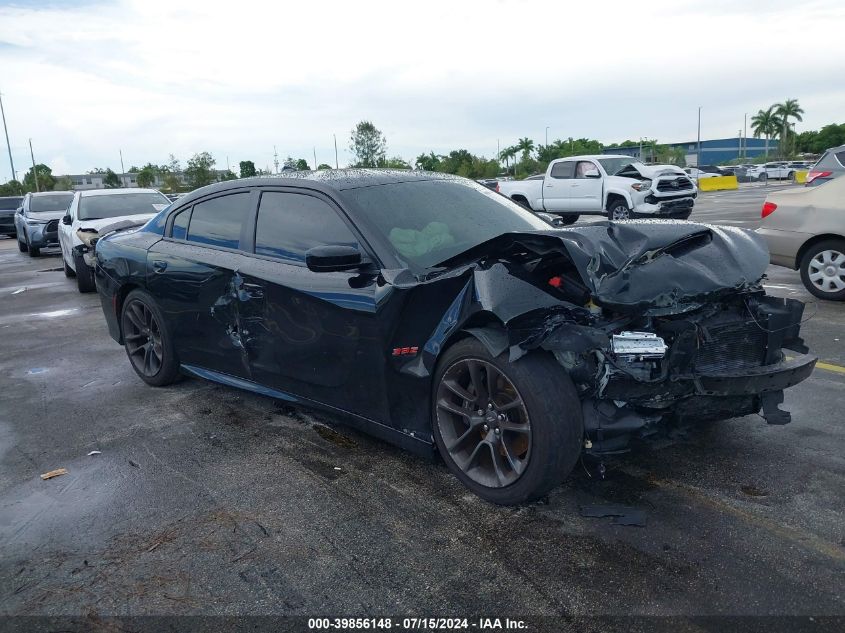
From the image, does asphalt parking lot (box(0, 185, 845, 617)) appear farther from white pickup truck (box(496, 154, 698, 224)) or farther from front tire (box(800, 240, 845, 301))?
white pickup truck (box(496, 154, 698, 224))

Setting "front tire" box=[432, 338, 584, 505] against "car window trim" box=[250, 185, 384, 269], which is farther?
"car window trim" box=[250, 185, 384, 269]

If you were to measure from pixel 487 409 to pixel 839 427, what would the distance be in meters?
2.28

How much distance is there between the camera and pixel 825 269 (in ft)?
24.9

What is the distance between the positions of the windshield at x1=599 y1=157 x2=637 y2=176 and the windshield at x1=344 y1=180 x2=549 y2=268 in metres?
14.6

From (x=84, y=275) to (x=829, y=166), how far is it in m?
12.5

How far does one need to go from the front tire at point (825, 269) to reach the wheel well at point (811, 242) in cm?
3

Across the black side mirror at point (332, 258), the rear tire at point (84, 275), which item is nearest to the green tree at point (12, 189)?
the rear tire at point (84, 275)

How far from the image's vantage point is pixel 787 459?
369cm

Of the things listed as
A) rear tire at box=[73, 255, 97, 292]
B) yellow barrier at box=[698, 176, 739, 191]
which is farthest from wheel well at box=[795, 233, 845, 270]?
yellow barrier at box=[698, 176, 739, 191]

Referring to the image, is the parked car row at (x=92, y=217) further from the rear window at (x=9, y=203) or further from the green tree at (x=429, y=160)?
the green tree at (x=429, y=160)

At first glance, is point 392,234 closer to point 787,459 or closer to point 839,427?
point 787,459

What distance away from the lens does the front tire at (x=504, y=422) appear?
9.86ft

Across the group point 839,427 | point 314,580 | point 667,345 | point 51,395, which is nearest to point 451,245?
point 667,345

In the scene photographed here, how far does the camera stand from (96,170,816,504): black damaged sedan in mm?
3057
